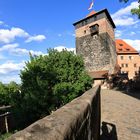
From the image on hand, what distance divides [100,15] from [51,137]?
5737 centimetres

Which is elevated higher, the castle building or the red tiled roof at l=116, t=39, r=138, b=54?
the red tiled roof at l=116, t=39, r=138, b=54

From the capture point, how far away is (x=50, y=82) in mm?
26562

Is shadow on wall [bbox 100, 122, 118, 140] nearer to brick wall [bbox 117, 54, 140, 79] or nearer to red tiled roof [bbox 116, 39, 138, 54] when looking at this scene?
brick wall [bbox 117, 54, 140, 79]

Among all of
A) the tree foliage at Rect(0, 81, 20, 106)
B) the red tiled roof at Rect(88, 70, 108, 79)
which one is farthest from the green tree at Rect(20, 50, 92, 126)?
the red tiled roof at Rect(88, 70, 108, 79)

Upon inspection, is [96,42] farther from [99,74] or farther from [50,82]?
[50,82]

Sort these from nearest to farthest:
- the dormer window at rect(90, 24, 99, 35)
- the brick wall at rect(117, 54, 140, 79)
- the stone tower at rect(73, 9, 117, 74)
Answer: the stone tower at rect(73, 9, 117, 74) → the dormer window at rect(90, 24, 99, 35) → the brick wall at rect(117, 54, 140, 79)

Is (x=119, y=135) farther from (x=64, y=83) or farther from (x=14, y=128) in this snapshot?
(x=64, y=83)

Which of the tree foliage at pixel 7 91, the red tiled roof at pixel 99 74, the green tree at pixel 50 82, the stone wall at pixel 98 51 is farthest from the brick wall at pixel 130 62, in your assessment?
the tree foliage at pixel 7 91

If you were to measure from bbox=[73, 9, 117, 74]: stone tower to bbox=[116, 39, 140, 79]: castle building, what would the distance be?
38.8 feet

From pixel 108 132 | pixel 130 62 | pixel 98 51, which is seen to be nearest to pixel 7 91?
pixel 108 132

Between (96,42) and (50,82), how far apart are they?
3226cm

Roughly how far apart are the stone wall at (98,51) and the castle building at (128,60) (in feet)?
42.6

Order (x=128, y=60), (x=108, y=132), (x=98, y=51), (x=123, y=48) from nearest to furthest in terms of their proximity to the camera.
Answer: (x=108, y=132) → (x=98, y=51) → (x=128, y=60) → (x=123, y=48)

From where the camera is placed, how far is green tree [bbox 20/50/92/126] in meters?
22.8
